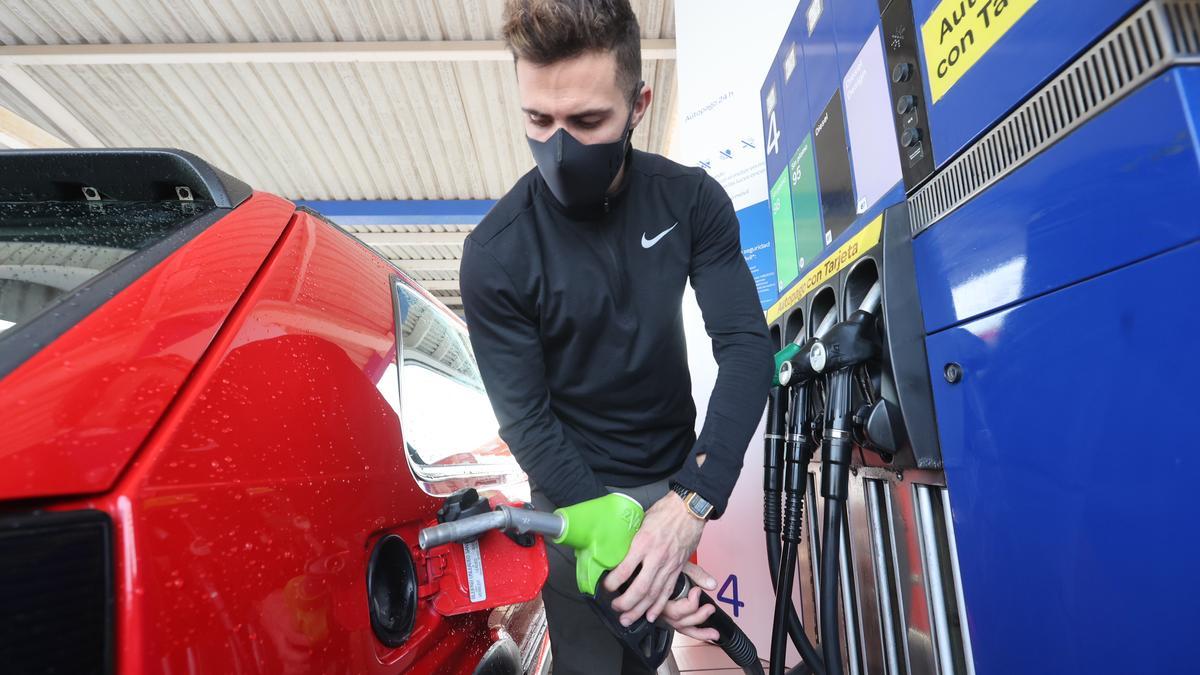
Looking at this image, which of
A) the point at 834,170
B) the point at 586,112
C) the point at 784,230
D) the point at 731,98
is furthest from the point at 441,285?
the point at 586,112

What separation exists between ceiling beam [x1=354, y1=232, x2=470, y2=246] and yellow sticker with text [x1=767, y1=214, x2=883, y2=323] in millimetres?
8941

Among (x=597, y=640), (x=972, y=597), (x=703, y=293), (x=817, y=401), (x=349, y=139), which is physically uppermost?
(x=349, y=139)

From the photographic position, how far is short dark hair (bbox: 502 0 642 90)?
3.84ft

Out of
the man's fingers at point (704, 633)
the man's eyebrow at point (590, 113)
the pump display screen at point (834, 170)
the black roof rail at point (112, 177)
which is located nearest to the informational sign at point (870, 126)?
the pump display screen at point (834, 170)

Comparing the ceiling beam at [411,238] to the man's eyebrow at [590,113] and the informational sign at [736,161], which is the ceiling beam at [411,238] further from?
the man's eyebrow at [590,113]

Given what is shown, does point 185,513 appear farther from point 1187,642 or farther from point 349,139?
point 349,139

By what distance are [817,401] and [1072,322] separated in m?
0.72

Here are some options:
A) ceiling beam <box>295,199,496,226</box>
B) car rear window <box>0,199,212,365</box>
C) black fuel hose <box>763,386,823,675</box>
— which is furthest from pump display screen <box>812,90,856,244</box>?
ceiling beam <box>295,199,496,226</box>

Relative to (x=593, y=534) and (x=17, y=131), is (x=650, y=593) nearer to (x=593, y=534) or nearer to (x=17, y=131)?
(x=593, y=534)

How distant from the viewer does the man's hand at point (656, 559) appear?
3.70 ft

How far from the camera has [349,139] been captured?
6773 mm

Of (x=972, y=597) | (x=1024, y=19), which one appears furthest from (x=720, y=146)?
(x=972, y=597)

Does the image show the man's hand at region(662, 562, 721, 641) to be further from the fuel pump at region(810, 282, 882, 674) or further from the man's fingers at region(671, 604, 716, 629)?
the fuel pump at region(810, 282, 882, 674)

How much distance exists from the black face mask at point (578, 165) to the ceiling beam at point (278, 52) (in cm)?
456
